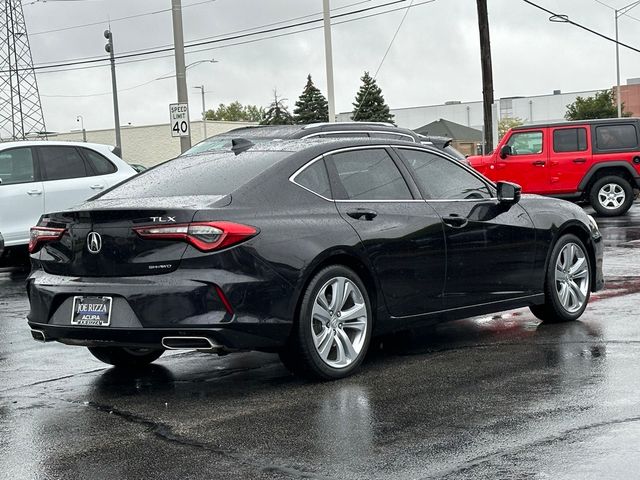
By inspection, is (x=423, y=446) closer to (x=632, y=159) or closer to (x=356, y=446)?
(x=356, y=446)

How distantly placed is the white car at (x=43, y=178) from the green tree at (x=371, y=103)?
79678mm

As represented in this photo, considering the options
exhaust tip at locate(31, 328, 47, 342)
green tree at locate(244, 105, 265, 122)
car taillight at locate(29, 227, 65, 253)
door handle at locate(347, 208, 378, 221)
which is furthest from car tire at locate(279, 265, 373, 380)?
green tree at locate(244, 105, 265, 122)

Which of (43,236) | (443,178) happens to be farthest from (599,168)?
(43,236)

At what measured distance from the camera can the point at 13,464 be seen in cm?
513

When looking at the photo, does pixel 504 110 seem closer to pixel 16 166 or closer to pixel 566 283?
pixel 16 166

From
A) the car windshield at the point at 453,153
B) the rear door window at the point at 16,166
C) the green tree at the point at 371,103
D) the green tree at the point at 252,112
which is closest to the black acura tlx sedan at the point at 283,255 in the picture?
the car windshield at the point at 453,153

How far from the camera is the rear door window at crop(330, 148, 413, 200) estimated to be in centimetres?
729

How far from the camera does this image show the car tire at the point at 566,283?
8.69m

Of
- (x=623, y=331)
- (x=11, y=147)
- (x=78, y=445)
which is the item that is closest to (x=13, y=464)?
(x=78, y=445)

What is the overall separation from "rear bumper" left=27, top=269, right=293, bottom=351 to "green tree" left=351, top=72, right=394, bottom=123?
88449 mm

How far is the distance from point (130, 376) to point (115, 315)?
109 centimetres

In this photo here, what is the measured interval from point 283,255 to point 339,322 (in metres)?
0.66

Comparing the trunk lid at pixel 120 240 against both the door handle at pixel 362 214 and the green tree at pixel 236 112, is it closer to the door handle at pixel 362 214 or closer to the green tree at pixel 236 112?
the door handle at pixel 362 214

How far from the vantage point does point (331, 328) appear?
6.82m
